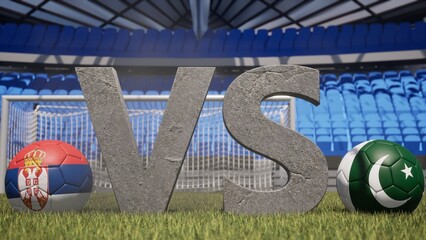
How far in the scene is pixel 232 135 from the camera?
3.62 meters

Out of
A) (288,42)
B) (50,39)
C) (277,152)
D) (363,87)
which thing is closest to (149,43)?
(50,39)

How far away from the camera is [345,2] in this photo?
1402 cm

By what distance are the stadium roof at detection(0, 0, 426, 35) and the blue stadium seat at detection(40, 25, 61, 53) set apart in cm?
65

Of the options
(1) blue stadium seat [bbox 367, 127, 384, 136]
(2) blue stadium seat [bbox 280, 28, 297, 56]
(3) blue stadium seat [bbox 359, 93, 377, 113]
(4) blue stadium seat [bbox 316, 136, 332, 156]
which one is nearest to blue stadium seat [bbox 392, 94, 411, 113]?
(3) blue stadium seat [bbox 359, 93, 377, 113]

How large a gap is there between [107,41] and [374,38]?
29.8ft

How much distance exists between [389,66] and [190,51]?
716 cm

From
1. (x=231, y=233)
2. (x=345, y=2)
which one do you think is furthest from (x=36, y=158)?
(x=345, y=2)

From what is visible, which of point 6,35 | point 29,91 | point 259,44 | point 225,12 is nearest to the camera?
point 29,91

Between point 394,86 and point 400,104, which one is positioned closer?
point 400,104

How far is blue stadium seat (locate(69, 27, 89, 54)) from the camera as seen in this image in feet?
47.1

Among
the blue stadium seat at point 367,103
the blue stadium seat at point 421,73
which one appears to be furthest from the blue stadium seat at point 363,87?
the blue stadium seat at point 421,73

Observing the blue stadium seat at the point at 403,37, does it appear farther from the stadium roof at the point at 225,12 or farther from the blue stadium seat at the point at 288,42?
the blue stadium seat at the point at 288,42

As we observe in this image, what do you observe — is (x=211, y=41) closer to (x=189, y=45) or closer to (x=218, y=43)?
(x=218, y=43)

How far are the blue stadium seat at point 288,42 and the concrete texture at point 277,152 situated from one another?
1105cm
